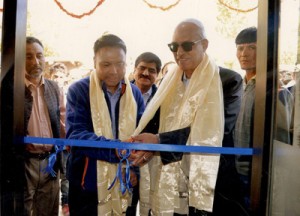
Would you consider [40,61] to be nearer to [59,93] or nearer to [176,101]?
[59,93]

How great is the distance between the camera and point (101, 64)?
1616 mm

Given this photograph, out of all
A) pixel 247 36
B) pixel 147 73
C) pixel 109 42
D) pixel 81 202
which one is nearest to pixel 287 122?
pixel 247 36

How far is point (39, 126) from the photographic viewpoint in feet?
5.36

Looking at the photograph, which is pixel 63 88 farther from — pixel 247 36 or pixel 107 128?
pixel 247 36

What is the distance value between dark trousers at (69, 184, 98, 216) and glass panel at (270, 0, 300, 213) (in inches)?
36.0

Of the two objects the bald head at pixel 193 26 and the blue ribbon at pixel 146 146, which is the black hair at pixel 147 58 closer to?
the bald head at pixel 193 26

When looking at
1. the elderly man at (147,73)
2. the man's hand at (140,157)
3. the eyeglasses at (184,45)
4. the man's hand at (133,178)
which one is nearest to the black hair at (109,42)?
the elderly man at (147,73)

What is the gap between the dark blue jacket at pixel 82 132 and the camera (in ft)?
5.27

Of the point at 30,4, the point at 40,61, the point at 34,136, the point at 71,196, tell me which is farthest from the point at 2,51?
the point at 71,196

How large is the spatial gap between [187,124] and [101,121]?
451mm

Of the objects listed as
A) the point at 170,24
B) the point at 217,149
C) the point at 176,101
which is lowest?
the point at 217,149

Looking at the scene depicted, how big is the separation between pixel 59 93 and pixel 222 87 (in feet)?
2.83

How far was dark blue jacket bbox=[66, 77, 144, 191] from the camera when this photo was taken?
161cm

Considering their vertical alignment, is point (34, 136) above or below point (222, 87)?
below
